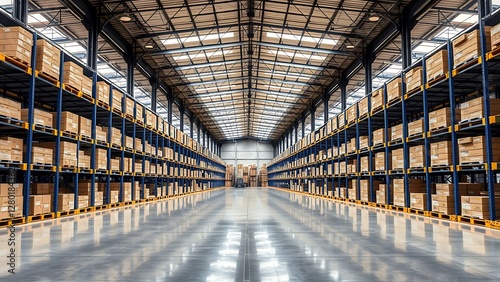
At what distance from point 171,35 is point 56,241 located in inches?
520

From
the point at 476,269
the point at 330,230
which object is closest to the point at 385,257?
the point at 476,269

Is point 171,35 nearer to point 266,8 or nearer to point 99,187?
point 266,8

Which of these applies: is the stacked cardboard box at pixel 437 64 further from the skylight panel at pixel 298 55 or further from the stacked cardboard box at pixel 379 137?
the skylight panel at pixel 298 55

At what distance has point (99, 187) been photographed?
1250cm

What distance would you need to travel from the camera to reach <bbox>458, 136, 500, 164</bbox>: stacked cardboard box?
706cm

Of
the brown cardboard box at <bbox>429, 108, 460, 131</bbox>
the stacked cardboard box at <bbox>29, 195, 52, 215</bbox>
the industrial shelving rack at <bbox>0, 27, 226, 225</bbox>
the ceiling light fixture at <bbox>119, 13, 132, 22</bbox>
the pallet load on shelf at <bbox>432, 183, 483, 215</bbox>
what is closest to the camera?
the industrial shelving rack at <bbox>0, 27, 226, 225</bbox>

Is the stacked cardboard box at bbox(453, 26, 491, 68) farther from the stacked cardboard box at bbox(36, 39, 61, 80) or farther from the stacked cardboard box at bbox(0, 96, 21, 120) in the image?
the stacked cardboard box at bbox(0, 96, 21, 120)

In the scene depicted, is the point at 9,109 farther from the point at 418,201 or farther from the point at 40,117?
the point at 418,201

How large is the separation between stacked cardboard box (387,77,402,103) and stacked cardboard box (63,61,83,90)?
28.7 feet

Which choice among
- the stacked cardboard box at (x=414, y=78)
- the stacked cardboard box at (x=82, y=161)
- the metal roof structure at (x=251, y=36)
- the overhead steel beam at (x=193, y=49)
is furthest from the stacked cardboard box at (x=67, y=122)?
the stacked cardboard box at (x=414, y=78)

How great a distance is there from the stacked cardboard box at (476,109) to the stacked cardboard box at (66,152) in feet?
30.2

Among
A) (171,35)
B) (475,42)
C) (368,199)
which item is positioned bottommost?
(368,199)

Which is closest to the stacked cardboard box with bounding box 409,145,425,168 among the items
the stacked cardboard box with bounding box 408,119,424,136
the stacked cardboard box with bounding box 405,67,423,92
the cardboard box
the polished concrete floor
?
the stacked cardboard box with bounding box 408,119,424,136

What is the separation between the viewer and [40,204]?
798 centimetres
